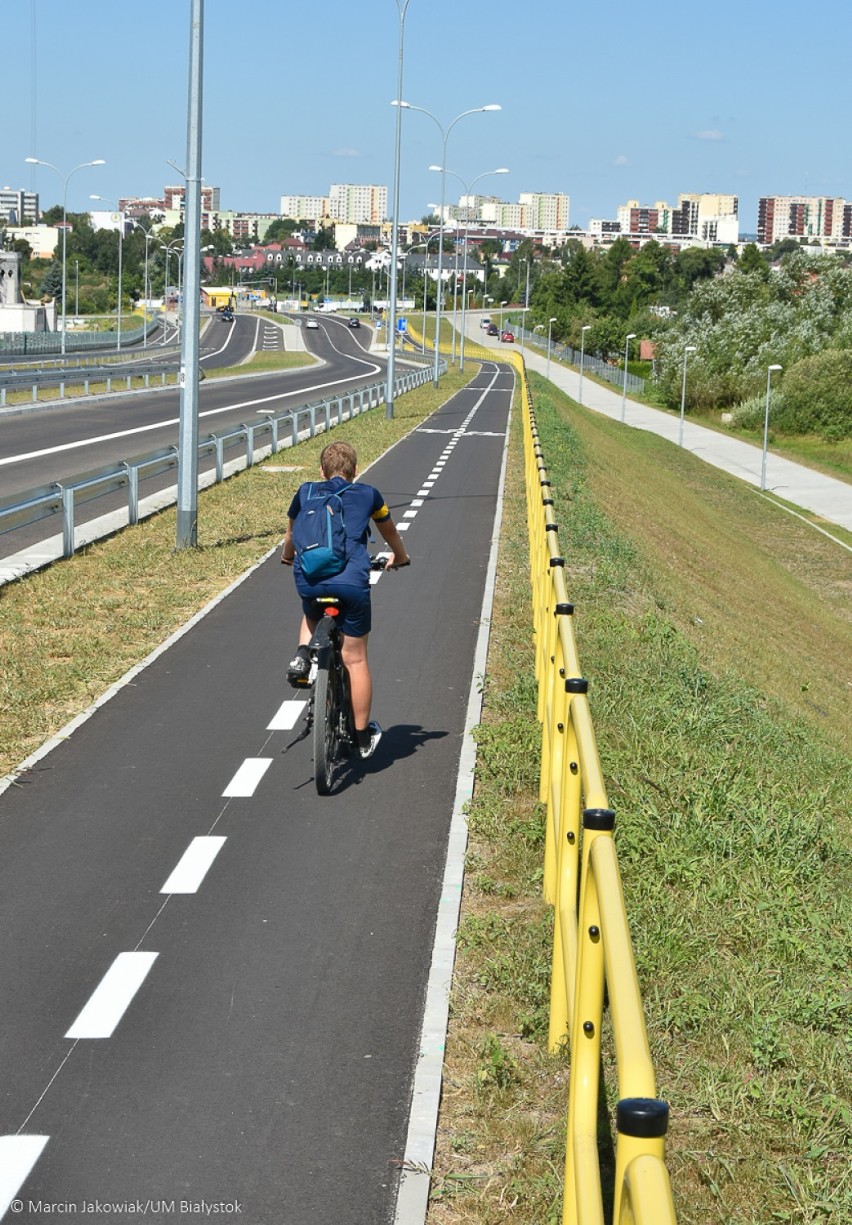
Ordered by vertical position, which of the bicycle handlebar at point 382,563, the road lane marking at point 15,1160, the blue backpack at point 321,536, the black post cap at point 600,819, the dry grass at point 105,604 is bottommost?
the road lane marking at point 15,1160

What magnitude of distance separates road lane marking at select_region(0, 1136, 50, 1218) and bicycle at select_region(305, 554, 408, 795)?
12.0ft

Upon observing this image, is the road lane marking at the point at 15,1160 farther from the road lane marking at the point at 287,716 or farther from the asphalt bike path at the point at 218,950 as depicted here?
the road lane marking at the point at 287,716

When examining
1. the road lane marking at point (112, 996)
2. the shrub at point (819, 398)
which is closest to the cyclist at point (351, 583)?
the road lane marking at point (112, 996)

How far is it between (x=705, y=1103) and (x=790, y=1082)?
0.34 meters

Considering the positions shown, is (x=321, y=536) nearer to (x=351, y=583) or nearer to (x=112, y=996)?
(x=351, y=583)

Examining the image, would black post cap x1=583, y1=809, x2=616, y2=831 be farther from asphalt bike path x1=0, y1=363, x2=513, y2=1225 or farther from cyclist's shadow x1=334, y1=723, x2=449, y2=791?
cyclist's shadow x1=334, y1=723, x2=449, y2=791

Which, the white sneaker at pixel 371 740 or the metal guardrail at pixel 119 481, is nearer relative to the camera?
the white sneaker at pixel 371 740

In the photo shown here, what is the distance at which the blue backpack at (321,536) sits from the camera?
8219 mm

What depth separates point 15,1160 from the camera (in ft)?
14.7

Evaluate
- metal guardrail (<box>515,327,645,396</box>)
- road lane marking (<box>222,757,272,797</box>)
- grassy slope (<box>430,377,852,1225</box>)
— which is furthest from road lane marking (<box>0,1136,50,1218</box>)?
metal guardrail (<box>515,327,645,396</box>)

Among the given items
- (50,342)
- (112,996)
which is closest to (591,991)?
(112,996)

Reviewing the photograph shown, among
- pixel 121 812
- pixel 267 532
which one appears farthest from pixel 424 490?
pixel 121 812

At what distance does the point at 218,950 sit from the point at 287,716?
4091mm

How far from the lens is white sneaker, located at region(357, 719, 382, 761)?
886cm
